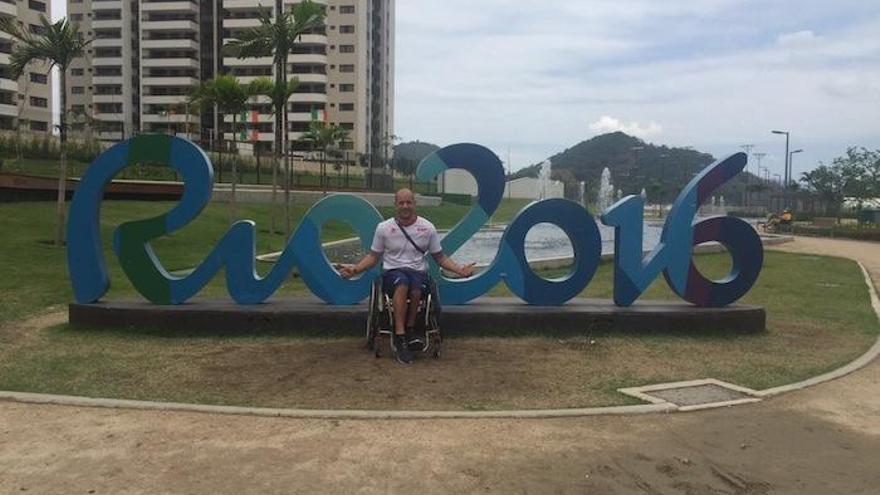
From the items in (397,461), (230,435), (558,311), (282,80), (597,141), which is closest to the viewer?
(397,461)

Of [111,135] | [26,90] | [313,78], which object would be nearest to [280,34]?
[26,90]

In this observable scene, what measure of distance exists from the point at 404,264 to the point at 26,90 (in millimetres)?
68268

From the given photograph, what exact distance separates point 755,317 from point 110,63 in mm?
89640

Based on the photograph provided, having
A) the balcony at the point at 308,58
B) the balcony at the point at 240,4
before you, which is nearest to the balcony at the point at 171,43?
the balcony at the point at 240,4

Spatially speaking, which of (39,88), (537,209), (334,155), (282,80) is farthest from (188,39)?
(537,209)

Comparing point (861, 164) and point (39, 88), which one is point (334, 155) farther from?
point (861, 164)

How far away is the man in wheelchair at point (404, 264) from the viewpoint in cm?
752

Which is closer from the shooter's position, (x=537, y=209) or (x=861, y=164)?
(x=537, y=209)

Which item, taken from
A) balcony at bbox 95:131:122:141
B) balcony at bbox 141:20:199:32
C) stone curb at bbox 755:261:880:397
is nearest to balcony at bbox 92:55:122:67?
balcony at bbox 141:20:199:32

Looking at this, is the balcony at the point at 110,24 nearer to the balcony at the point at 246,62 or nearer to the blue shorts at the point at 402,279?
the balcony at the point at 246,62

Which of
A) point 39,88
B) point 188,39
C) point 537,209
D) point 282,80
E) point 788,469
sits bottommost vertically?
point 788,469

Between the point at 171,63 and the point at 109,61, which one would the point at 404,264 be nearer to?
the point at 171,63

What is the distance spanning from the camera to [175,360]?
7621mm

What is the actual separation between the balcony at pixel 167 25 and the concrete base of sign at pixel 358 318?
8320 centimetres
